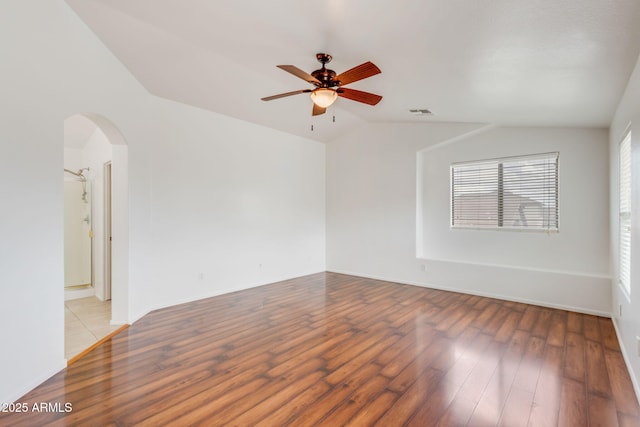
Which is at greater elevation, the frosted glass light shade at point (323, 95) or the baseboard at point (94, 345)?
the frosted glass light shade at point (323, 95)

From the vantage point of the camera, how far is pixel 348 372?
270 cm

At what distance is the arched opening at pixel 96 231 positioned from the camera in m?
3.83

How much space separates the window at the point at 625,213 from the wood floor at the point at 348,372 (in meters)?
0.76

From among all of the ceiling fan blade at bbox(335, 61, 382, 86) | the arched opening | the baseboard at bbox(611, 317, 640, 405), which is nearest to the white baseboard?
the arched opening

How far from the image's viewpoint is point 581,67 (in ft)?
7.92

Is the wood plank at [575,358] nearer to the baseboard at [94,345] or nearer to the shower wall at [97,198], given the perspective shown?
the baseboard at [94,345]

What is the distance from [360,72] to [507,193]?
380 centimetres

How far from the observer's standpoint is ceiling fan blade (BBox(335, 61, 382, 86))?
253cm

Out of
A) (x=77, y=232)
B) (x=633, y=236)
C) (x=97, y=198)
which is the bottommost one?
(x=77, y=232)

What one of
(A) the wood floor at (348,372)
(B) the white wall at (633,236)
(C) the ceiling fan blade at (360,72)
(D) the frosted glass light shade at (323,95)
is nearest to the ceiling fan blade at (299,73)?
(D) the frosted glass light shade at (323,95)

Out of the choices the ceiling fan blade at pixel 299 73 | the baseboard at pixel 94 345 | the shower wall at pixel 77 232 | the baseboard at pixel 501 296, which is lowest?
the baseboard at pixel 94 345

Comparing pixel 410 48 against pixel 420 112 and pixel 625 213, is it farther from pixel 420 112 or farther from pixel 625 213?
pixel 625 213

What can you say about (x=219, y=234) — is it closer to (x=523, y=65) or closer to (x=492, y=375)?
(x=492, y=375)

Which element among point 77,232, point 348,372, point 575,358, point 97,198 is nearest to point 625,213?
point 575,358
